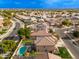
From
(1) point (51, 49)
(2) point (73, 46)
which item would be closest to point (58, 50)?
(1) point (51, 49)

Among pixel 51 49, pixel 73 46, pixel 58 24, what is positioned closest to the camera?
pixel 51 49

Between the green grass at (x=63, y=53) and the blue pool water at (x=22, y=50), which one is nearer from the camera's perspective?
the green grass at (x=63, y=53)

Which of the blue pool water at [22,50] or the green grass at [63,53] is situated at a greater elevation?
the blue pool water at [22,50]

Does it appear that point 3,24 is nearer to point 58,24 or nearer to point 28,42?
point 58,24

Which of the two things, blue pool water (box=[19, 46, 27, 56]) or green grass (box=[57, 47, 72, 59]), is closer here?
green grass (box=[57, 47, 72, 59])

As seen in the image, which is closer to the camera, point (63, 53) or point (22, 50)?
point (63, 53)

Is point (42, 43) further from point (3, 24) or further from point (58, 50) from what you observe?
point (3, 24)

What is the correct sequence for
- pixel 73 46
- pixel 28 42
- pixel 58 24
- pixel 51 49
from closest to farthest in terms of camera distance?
pixel 51 49 < pixel 73 46 < pixel 28 42 < pixel 58 24

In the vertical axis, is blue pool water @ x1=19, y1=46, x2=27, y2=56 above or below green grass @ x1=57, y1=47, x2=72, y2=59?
above

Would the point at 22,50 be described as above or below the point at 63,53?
above

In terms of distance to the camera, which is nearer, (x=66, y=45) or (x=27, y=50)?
(x=27, y=50)
